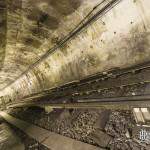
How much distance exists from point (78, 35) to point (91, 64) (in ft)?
3.17

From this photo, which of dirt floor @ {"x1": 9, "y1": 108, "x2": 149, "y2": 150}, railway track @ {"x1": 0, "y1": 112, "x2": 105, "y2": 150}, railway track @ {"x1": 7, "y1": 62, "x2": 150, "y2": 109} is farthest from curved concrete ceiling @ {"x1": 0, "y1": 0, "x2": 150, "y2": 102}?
railway track @ {"x1": 0, "y1": 112, "x2": 105, "y2": 150}

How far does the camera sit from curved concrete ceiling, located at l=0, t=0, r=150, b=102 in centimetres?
474

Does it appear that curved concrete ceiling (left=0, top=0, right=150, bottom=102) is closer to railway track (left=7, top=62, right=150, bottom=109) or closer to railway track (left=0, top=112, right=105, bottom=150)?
railway track (left=7, top=62, right=150, bottom=109)

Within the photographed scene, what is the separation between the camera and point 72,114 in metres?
5.07

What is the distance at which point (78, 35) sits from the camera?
6.26 metres

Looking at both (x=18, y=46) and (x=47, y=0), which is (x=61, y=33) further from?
(x=18, y=46)

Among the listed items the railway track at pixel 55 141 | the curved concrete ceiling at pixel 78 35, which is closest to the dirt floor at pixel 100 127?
the railway track at pixel 55 141

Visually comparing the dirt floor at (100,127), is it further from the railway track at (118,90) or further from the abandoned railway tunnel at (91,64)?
the railway track at (118,90)

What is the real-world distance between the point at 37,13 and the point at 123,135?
396 cm

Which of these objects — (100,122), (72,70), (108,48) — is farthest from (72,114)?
(72,70)

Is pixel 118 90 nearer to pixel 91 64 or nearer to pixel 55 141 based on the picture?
pixel 55 141

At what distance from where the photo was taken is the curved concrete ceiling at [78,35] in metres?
4.74

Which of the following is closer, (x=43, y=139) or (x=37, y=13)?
(x=43, y=139)

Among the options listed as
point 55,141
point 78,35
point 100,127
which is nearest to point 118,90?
point 100,127
